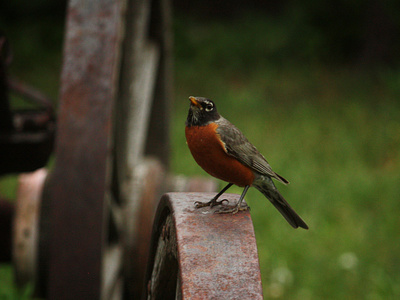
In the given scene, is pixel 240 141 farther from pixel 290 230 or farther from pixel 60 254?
pixel 290 230

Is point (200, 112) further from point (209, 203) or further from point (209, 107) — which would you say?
point (209, 203)

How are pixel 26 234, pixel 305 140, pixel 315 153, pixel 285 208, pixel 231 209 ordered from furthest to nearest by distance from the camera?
pixel 305 140, pixel 315 153, pixel 26 234, pixel 285 208, pixel 231 209

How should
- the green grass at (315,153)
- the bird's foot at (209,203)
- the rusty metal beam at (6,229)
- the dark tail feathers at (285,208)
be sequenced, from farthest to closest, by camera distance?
the green grass at (315,153) → the rusty metal beam at (6,229) → the dark tail feathers at (285,208) → the bird's foot at (209,203)

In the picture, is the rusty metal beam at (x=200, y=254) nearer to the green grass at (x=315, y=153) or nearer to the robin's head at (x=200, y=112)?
the robin's head at (x=200, y=112)

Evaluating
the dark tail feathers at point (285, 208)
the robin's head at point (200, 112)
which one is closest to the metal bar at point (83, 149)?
the robin's head at point (200, 112)

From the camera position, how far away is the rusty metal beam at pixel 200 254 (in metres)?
1.19

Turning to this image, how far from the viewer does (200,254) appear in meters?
1.25

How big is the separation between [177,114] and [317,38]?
454 centimetres

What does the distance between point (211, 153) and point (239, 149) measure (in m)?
0.12

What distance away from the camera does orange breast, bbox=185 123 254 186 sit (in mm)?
1797

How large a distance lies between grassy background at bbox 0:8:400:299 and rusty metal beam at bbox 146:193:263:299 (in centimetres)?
148

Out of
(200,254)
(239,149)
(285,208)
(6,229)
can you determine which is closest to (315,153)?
(6,229)

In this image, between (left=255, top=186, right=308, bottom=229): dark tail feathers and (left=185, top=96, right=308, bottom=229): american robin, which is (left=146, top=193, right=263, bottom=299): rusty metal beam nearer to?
(left=185, top=96, right=308, bottom=229): american robin

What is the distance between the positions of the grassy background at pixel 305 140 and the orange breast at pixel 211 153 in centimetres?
141
